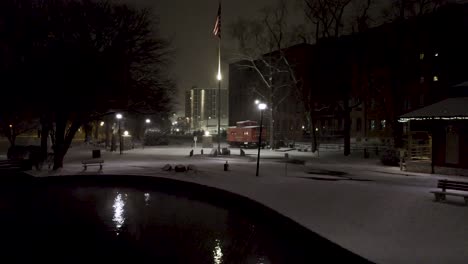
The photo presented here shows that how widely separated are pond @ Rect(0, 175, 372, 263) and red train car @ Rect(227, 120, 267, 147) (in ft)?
122

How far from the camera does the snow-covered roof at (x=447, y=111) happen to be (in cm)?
2281

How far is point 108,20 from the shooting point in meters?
25.4

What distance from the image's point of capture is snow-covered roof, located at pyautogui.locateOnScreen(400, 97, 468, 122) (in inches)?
898

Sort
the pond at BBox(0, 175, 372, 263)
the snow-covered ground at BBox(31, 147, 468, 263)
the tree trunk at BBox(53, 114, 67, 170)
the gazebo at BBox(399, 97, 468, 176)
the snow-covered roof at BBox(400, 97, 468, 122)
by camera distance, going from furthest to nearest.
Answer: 1. the tree trunk at BBox(53, 114, 67, 170)
2. the gazebo at BBox(399, 97, 468, 176)
3. the snow-covered roof at BBox(400, 97, 468, 122)
4. the pond at BBox(0, 175, 372, 263)
5. the snow-covered ground at BBox(31, 147, 468, 263)

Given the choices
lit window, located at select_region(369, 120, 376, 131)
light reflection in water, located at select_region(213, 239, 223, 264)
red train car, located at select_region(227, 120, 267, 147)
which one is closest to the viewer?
light reflection in water, located at select_region(213, 239, 223, 264)

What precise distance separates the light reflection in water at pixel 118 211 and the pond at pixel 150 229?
0.02 meters

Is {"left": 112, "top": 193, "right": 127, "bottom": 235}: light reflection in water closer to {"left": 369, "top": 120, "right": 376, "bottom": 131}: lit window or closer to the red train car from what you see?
the red train car

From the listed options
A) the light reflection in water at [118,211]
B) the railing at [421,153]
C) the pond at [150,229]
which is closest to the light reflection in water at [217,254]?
the pond at [150,229]

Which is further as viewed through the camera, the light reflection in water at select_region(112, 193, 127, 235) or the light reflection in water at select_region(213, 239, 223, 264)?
the light reflection in water at select_region(112, 193, 127, 235)

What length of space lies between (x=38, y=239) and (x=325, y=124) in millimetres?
72692

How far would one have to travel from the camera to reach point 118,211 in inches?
571

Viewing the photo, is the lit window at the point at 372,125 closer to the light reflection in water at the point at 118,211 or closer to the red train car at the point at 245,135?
the red train car at the point at 245,135

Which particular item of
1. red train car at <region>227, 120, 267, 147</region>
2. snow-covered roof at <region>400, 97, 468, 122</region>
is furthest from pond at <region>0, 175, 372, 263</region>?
red train car at <region>227, 120, 267, 147</region>

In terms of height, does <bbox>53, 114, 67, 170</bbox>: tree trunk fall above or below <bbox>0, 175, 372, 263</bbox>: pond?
above
